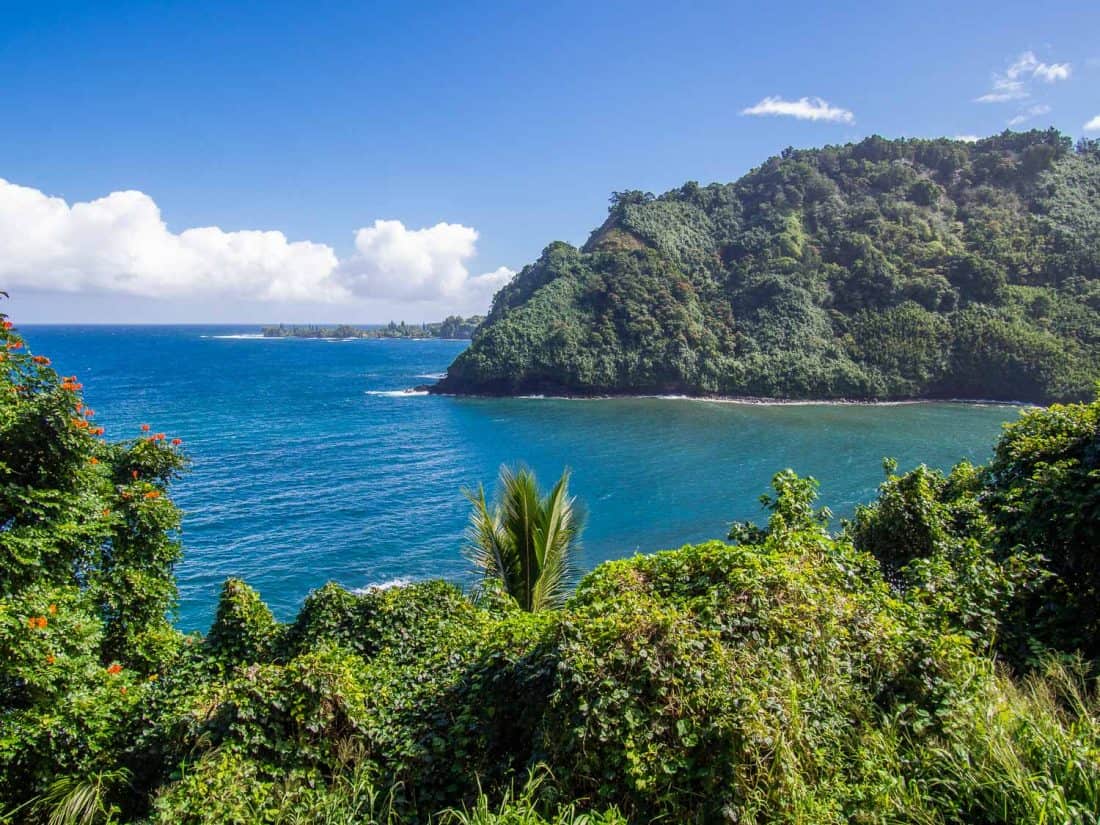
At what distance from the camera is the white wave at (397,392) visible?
7288 centimetres

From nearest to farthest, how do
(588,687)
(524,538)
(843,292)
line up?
(588,687), (524,538), (843,292)

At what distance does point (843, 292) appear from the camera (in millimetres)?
79938

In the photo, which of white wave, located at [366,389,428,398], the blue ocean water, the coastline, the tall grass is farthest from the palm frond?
white wave, located at [366,389,428,398]

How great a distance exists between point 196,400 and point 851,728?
2988 inches

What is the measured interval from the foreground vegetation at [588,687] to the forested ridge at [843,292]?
64.9 m

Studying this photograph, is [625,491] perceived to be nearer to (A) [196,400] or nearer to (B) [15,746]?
(B) [15,746]

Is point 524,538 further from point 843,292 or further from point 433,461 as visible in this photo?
point 843,292


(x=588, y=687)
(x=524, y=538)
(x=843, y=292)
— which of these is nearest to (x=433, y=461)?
(x=524, y=538)

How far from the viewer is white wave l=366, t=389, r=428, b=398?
72.9 m

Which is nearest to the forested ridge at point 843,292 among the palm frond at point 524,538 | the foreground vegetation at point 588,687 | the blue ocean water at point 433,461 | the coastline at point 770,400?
the coastline at point 770,400

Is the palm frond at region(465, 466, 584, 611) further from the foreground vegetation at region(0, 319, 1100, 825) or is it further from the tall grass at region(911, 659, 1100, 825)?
the tall grass at region(911, 659, 1100, 825)

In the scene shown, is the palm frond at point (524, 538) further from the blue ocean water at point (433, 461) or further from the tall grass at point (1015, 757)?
the blue ocean water at point (433, 461)

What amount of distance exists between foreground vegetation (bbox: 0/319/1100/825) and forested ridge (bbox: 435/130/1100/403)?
6487cm

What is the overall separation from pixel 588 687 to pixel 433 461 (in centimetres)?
3875
